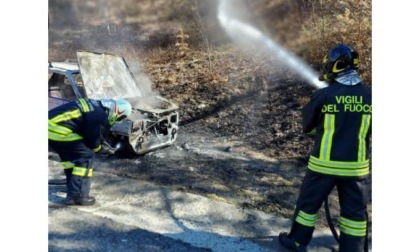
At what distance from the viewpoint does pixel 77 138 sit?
3.67 meters

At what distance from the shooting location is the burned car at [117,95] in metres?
4.93

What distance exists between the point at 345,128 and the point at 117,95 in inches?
130

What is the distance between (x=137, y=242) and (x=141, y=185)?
3.85ft

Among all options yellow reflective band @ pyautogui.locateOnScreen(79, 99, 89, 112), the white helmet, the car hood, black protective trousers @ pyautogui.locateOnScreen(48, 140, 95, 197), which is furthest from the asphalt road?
the car hood

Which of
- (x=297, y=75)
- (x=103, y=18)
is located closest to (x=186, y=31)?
(x=103, y=18)

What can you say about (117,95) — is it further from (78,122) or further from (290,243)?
(290,243)

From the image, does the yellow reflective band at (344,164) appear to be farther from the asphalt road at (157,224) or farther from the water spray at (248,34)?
the water spray at (248,34)

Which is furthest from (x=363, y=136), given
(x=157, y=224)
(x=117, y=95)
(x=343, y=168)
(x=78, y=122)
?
(x=117, y=95)

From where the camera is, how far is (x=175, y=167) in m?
4.86

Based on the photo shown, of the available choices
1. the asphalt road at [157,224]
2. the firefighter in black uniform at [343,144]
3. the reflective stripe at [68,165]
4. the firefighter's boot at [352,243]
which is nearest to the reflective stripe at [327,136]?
the firefighter in black uniform at [343,144]

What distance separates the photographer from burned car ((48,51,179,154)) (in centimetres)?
493

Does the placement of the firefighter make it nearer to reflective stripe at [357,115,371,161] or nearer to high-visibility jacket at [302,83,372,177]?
high-visibility jacket at [302,83,372,177]

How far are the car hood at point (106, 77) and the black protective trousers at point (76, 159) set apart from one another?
1377mm

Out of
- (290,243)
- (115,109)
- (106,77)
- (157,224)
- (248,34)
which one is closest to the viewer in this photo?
(290,243)
